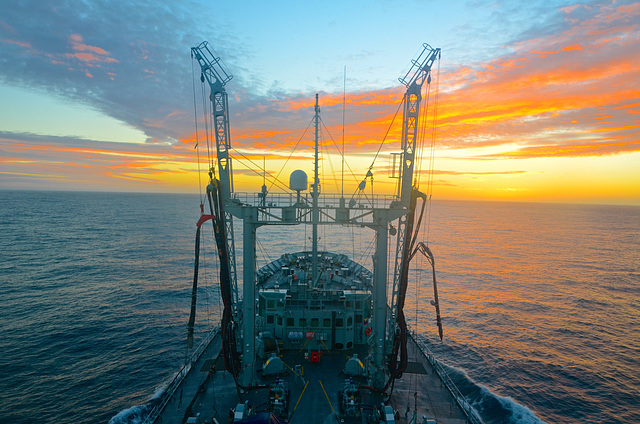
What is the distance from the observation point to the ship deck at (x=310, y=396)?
2336cm

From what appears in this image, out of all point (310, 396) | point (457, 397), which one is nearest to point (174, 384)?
point (310, 396)

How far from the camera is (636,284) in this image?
7981cm

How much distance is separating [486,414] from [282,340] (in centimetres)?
2233

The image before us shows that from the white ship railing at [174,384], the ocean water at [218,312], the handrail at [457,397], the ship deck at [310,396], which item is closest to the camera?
the ship deck at [310,396]

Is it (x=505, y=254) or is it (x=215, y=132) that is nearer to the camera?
(x=215, y=132)

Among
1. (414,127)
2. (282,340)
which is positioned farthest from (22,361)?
(414,127)

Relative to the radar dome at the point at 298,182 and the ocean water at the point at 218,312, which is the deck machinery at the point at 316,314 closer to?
the radar dome at the point at 298,182

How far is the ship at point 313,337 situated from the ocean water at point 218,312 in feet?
43.4

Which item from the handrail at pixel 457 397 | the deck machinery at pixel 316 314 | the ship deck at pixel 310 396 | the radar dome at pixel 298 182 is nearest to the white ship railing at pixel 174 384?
the ship deck at pixel 310 396

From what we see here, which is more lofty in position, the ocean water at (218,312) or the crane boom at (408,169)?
the crane boom at (408,169)

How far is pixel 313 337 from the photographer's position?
31.8 meters

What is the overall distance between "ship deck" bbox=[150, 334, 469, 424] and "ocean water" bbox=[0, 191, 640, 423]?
1107 cm

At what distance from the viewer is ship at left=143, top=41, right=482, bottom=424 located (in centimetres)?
2388

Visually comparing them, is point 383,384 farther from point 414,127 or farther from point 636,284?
point 636,284
